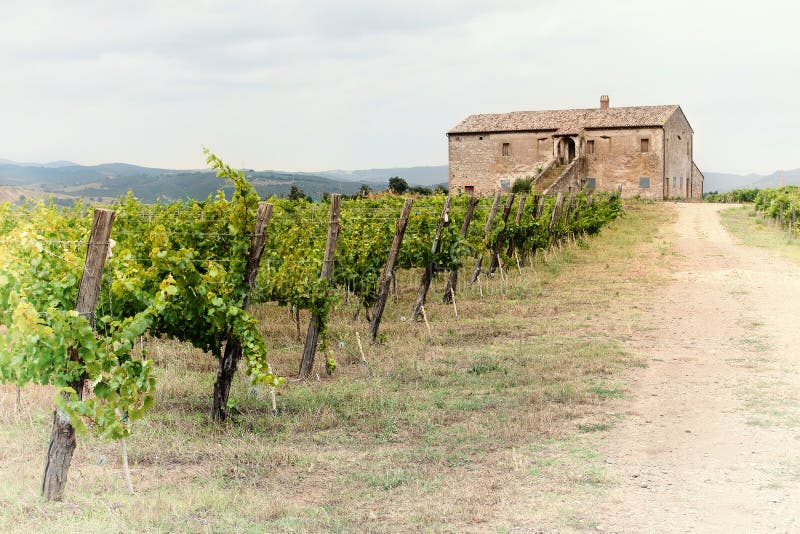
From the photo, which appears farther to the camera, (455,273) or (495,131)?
(495,131)

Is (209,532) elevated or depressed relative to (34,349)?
depressed

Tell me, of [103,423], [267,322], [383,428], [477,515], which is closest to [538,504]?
[477,515]

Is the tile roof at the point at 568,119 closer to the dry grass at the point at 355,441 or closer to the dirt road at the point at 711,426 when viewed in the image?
the dirt road at the point at 711,426

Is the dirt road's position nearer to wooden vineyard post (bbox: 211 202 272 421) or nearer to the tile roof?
wooden vineyard post (bbox: 211 202 272 421)

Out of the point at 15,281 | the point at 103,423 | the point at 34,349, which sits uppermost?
the point at 15,281

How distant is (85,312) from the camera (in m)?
5.16

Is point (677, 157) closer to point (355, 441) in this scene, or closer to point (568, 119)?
point (568, 119)

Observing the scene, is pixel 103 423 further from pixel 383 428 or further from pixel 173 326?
pixel 383 428

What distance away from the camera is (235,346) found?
705 cm

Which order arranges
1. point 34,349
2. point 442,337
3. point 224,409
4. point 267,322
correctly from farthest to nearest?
point 267,322, point 442,337, point 224,409, point 34,349

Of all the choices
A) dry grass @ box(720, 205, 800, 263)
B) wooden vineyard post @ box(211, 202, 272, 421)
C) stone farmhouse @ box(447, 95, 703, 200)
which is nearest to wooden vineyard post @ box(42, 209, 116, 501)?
wooden vineyard post @ box(211, 202, 272, 421)

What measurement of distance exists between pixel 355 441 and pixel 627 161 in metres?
41.7

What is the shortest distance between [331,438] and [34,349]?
8.16ft

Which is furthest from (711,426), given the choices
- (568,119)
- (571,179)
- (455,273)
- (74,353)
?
(568,119)
